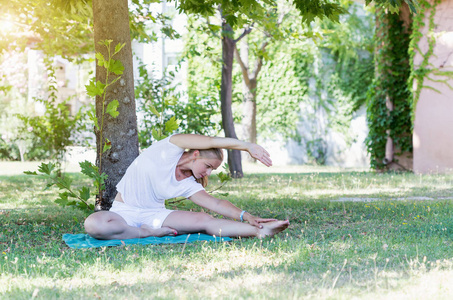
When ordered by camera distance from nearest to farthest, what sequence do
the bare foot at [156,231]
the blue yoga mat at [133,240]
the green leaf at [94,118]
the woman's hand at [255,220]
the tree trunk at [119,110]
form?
the blue yoga mat at [133,240], the woman's hand at [255,220], the bare foot at [156,231], the green leaf at [94,118], the tree trunk at [119,110]

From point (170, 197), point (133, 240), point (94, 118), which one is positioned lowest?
point (133, 240)

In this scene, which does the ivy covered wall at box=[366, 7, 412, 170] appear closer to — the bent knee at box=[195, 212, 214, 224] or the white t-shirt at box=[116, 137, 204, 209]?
the bent knee at box=[195, 212, 214, 224]

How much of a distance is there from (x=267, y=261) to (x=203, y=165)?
3.89 ft

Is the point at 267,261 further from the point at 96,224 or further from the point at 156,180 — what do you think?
the point at 96,224

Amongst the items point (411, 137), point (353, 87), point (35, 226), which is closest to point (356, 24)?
point (353, 87)

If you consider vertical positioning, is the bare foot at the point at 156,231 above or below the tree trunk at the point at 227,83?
below

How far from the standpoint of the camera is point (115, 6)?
17.5 ft

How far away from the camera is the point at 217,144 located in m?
4.06

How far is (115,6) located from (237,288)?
3575 millimetres

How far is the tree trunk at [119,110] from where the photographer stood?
526 cm

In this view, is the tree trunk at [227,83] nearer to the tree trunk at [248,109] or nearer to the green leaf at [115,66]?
the tree trunk at [248,109]

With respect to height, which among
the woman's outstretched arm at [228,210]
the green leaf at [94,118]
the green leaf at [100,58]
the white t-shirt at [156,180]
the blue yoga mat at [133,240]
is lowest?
the blue yoga mat at [133,240]

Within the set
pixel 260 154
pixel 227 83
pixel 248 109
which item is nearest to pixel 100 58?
pixel 260 154

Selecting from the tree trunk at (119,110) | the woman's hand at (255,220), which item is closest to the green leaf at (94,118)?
the tree trunk at (119,110)
